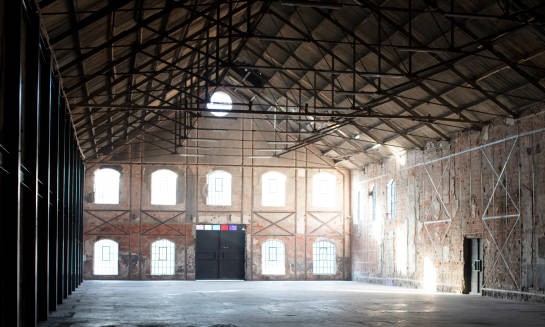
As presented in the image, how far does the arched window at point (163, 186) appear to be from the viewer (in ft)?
119

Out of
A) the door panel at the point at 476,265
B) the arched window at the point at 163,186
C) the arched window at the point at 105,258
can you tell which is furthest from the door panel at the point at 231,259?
the door panel at the point at 476,265

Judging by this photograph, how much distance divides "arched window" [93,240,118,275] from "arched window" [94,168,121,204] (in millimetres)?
2119

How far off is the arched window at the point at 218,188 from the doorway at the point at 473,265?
1432 cm

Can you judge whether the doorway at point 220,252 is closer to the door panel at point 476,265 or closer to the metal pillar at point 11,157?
the door panel at point 476,265

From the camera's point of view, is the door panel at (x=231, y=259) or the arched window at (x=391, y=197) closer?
the arched window at (x=391, y=197)

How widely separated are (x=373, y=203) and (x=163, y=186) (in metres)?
10.8

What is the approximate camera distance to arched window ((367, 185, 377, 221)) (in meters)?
35.2

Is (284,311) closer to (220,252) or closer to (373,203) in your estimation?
(373,203)

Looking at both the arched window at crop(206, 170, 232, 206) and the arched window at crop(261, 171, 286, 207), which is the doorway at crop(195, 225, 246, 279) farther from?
the arched window at crop(261, 171, 286, 207)

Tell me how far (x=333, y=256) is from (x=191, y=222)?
7.82 metres

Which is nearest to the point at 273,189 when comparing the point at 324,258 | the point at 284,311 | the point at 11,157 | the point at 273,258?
the point at 273,258

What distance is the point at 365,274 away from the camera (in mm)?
35969

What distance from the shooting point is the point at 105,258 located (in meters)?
35.6

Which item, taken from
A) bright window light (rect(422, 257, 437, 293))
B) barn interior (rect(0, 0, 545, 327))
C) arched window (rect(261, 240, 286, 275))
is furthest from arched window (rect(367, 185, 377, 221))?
bright window light (rect(422, 257, 437, 293))
